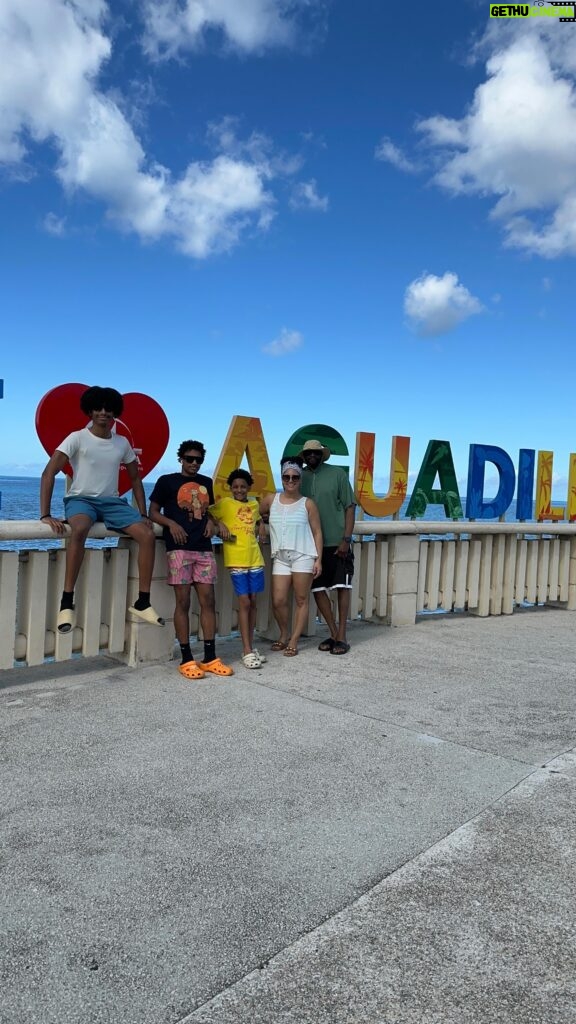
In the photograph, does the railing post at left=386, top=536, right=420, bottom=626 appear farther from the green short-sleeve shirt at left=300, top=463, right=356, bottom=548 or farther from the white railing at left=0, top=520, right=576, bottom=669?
the green short-sleeve shirt at left=300, top=463, right=356, bottom=548

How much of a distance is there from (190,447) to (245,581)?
1143mm

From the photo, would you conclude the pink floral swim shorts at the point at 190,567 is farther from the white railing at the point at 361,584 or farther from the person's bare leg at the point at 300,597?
the person's bare leg at the point at 300,597

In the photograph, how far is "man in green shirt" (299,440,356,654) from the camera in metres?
6.27

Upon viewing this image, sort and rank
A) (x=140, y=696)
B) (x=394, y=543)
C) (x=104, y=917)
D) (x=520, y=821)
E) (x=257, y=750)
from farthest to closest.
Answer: (x=394, y=543) < (x=140, y=696) < (x=257, y=750) < (x=520, y=821) < (x=104, y=917)

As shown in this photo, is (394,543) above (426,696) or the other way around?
above

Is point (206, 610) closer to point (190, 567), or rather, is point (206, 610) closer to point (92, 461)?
point (190, 567)

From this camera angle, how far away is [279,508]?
5.96m

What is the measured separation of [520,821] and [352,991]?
1.31m

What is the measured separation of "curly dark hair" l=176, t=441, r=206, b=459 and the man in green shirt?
3.49ft

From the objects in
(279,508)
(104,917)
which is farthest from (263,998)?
(279,508)

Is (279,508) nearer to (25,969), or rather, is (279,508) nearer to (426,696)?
(426,696)

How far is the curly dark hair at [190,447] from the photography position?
5457 millimetres

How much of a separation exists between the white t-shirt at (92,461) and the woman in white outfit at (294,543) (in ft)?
4.68

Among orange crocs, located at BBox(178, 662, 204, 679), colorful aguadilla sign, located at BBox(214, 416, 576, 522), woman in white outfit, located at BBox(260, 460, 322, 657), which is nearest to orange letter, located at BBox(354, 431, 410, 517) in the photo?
colorful aguadilla sign, located at BBox(214, 416, 576, 522)
